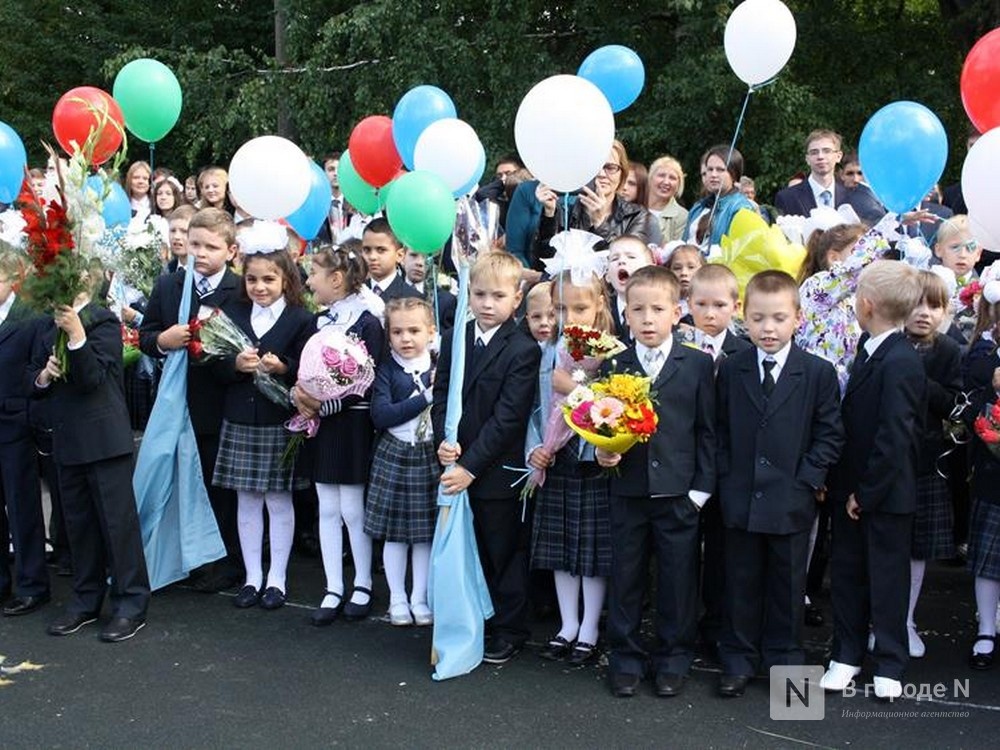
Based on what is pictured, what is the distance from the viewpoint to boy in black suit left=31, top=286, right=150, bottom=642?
17.3 feet

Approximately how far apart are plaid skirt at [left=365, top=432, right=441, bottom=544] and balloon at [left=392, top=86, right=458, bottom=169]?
1.72 m

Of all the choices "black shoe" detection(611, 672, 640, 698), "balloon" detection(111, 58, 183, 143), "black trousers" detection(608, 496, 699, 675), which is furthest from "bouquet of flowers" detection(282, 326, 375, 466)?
"balloon" detection(111, 58, 183, 143)

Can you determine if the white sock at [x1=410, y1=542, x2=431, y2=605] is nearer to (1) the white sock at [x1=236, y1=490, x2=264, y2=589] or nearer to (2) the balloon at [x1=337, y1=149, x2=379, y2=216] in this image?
(1) the white sock at [x1=236, y1=490, x2=264, y2=589]

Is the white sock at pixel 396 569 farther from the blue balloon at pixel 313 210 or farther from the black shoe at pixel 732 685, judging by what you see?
the blue balloon at pixel 313 210

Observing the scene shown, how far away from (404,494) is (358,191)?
8.91 ft

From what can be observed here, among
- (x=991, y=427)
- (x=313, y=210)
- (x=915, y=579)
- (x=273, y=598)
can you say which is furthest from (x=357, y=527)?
(x=991, y=427)

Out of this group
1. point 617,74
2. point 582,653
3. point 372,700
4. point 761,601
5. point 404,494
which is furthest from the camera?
point 617,74

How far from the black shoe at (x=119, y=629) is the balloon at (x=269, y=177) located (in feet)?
6.95

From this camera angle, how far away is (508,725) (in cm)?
441

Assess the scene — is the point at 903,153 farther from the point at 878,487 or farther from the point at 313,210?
the point at 313,210

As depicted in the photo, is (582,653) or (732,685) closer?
(732,685)

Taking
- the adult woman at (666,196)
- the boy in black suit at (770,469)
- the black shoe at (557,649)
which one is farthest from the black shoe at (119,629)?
the adult woman at (666,196)

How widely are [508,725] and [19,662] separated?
218cm

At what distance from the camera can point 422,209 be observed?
494cm
